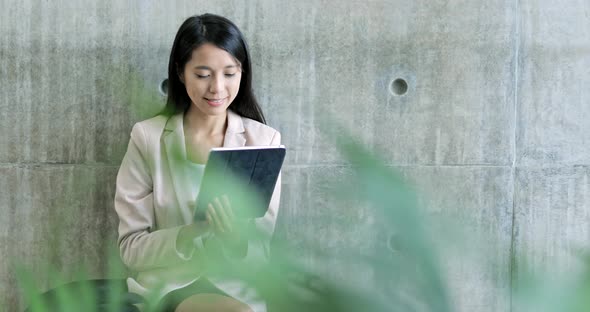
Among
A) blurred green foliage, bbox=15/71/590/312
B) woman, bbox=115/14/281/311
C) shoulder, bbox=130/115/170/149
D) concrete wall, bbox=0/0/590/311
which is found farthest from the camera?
concrete wall, bbox=0/0/590/311

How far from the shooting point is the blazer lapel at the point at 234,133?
8.05ft

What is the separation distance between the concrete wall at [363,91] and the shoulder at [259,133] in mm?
285

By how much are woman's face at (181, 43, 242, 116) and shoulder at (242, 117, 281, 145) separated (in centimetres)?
14

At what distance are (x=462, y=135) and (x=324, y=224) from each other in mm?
2495

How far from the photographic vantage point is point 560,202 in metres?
2.89

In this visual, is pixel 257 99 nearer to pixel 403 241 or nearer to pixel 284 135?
pixel 284 135

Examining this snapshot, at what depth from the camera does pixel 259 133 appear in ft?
8.23

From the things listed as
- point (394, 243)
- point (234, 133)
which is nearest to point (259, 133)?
point (234, 133)

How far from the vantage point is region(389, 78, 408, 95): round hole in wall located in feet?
9.26

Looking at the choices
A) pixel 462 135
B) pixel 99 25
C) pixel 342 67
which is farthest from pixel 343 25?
pixel 99 25

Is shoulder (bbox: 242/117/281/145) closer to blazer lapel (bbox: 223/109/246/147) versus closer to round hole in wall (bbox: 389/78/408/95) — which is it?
blazer lapel (bbox: 223/109/246/147)

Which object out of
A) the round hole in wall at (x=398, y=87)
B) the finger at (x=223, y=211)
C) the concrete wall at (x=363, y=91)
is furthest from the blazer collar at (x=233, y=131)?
the finger at (x=223, y=211)

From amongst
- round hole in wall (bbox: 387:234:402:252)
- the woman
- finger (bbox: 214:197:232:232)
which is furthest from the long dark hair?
round hole in wall (bbox: 387:234:402:252)

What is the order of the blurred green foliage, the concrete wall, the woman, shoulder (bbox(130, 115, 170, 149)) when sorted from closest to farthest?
the blurred green foliage, the woman, shoulder (bbox(130, 115, 170, 149)), the concrete wall
